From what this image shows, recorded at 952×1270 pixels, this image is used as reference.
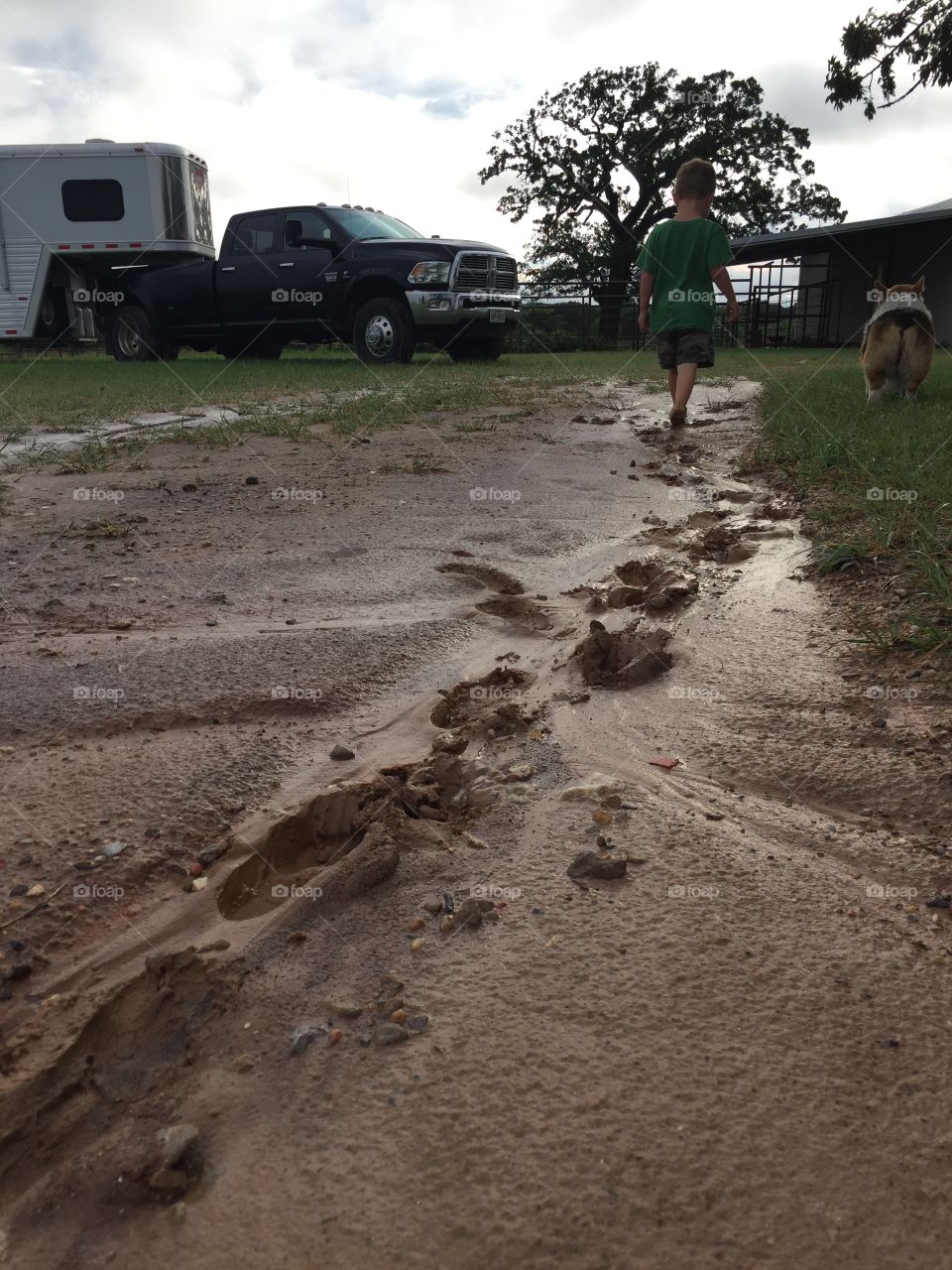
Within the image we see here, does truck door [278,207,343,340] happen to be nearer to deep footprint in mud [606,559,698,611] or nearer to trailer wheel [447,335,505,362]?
trailer wheel [447,335,505,362]

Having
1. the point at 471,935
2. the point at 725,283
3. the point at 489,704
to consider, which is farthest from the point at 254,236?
the point at 471,935

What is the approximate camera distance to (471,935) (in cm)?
147

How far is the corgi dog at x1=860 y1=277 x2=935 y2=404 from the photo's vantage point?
6.75 meters

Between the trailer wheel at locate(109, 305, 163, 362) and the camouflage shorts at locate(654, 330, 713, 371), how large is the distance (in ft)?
31.1

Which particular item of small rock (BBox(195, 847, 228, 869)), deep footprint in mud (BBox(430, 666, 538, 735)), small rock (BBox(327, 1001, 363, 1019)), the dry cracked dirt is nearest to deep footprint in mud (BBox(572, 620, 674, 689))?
the dry cracked dirt

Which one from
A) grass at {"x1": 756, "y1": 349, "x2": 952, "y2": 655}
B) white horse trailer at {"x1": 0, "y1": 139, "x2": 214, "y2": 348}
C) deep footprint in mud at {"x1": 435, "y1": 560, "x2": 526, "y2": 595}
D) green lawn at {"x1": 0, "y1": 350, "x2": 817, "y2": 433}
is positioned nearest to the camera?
grass at {"x1": 756, "y1": 349, "x2": 952, "y2": 655}

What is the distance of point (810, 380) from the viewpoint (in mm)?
9562

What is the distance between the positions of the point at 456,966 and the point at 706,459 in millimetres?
4651

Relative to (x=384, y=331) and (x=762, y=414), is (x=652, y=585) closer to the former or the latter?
(x=762, y=414)

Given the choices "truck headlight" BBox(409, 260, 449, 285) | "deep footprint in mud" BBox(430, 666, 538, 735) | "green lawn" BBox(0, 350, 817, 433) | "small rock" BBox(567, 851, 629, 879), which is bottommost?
"small rock" BBox(567, 851, 629, 879)

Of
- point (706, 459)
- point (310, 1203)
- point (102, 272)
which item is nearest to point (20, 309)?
point (102, 272)

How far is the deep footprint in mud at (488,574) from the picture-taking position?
333 centimetres

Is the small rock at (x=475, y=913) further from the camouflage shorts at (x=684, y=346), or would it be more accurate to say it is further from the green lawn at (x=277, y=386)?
the camouflage shorts at (x=684, y=346)

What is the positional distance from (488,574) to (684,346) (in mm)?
3812
